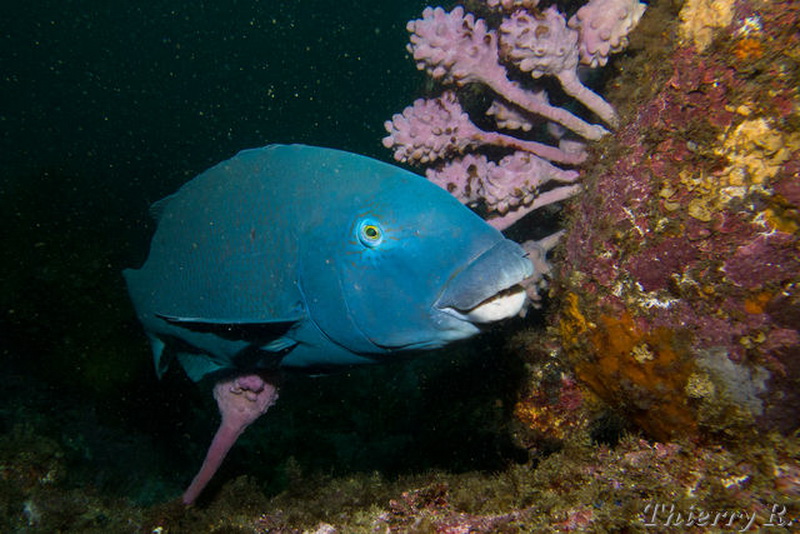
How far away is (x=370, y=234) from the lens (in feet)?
6.31

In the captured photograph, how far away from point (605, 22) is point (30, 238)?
1082 cm

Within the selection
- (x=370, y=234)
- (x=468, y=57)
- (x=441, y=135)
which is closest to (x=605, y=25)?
(x=468, y=57)

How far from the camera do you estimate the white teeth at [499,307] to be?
166 centimetres

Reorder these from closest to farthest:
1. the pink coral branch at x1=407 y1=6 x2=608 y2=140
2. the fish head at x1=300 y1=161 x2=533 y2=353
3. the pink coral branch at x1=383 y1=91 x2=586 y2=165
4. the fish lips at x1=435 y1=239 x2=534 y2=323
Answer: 1. the fish lips at x1=435 y1=239 x2=534 y2=323
2. the fish head at x1=300 y1=161 x2=533 y2=353
3. the pink coral branch at x1=407 y1=6 x2=608 y2=140
4. the pink coral branch at x1=383 y1=91 x2=586 y2=165

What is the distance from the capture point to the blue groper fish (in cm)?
173

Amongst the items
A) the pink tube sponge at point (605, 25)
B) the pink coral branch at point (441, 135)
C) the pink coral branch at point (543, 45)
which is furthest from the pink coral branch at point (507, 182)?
the pink tube sponge at point (605, 25)

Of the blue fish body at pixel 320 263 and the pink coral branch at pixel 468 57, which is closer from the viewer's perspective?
the blue fish body at pixel 320 263

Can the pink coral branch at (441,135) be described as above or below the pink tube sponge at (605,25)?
below

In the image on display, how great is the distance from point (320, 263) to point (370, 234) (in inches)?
12.2

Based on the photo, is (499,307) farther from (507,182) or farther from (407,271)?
(507,182)

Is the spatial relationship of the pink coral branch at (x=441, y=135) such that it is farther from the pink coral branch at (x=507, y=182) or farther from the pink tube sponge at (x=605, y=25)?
Result: the pink tube sponge at (x=605, y=25)

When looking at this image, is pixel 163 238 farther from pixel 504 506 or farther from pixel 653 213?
pixel 653 213

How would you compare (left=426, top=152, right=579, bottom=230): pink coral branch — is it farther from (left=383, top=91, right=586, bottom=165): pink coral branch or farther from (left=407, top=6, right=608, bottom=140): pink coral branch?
(left=407, top=6, right=608, bottom=140): pink coral branch

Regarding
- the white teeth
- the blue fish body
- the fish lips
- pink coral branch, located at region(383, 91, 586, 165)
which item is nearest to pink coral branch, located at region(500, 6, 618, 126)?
pink coral branch, located at region(383, 91, 586, 165)
